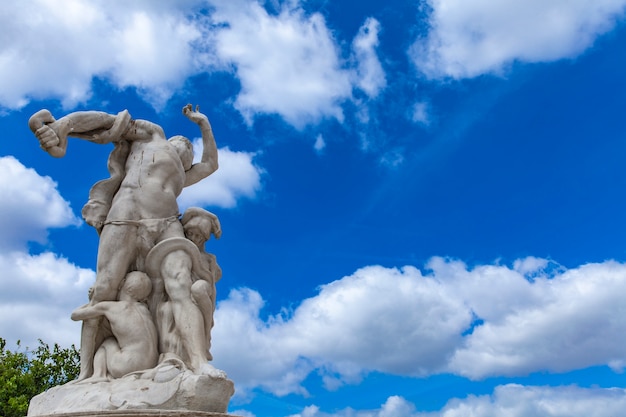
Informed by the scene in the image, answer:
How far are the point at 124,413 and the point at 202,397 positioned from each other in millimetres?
761

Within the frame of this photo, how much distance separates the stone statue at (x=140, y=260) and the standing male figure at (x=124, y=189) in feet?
0.04

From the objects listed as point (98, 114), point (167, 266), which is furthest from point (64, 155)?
point (167, 266)

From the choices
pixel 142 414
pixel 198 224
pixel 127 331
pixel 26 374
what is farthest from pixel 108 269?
pixel 26 374

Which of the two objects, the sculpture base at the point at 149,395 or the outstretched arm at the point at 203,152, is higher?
the outstretched arm at the point at 203,152

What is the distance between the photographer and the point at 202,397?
21.6 ft

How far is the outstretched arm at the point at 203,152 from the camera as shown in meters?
9.18

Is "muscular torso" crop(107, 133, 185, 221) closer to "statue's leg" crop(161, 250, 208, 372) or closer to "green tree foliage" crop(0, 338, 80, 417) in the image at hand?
"statue's leg" crop(161, 250, 208, 372)

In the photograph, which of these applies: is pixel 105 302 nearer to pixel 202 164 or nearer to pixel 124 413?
pixel 124 413

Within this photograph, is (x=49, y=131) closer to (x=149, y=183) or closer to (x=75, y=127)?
(x=75, y=127)

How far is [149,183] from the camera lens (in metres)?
8.19

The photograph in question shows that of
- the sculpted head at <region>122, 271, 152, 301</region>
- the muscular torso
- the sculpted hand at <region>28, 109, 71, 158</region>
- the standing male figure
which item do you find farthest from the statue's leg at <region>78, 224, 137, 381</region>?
→ the sculpted hand at <region>28, 109, 71, 158</region>

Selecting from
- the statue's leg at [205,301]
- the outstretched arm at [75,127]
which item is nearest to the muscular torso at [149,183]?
the outstretched arm at [75,127]

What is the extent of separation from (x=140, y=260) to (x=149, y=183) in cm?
96

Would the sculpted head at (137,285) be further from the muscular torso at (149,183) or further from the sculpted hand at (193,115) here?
the sculpted hand at (193,115)
